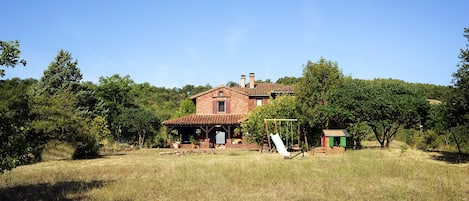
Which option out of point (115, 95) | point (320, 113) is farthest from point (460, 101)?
point (115, 95)

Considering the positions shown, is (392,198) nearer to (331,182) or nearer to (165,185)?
(331,182)

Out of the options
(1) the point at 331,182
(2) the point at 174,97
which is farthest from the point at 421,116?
(2) the point at 174,97

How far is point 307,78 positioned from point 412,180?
20126 millimetres

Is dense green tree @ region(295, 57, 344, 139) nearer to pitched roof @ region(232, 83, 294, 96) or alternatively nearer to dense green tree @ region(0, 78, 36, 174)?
pitched roof @ region(232, 83, 294, 96)

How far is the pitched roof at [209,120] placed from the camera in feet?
125

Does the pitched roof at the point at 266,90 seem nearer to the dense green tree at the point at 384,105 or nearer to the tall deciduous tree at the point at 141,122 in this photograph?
the dense green tree at the point at 384,105

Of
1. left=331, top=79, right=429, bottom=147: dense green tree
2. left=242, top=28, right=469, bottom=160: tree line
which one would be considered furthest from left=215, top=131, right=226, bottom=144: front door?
left=331, top=79, right=429, bottom=147: dense green tree

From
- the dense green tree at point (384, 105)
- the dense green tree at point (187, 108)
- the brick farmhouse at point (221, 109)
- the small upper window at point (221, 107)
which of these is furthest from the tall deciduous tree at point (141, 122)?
the dense green tree at point (384, 105)

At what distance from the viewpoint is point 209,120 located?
39156 mm

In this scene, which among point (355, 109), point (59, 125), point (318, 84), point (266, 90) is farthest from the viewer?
point (266, 90)

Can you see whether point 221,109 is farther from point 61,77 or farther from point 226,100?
point 61,77

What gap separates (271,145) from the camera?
3103cm

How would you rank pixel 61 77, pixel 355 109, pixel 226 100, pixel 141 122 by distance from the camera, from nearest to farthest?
pixel 355 109 → pixel 226 100 → pixel 141 122 → pixel 61 77

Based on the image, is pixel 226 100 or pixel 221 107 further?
pixel 221 107
